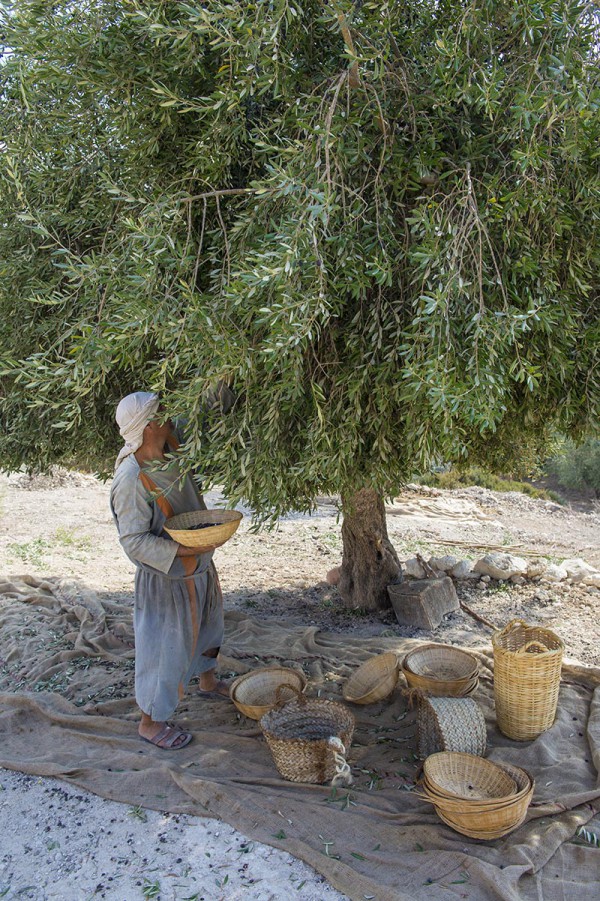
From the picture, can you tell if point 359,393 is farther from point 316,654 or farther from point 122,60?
point 316,654

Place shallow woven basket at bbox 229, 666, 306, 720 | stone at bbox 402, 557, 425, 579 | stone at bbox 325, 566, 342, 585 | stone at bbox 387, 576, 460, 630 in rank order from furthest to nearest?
stone at bbox 325, 566, 342, 585 → stone at bbox 402, 557, 425, 579 → stone at bbox 387, 576, 460, 630 → shallow woven basket at bbox 229, 666, 306, 720

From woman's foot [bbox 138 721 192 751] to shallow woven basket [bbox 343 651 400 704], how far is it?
1.24 m

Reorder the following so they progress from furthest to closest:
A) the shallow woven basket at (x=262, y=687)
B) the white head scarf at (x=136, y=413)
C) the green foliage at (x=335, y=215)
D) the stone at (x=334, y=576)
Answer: the stone at (x=334, y=576) → the shallow woven basket at (x=262, y=687) → the white head scarf at (x=136, y=413) → the green foliage at (x=335, y=215)

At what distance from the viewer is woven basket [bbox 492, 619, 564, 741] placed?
4.54m

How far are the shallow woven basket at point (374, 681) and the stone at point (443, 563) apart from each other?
126 inches

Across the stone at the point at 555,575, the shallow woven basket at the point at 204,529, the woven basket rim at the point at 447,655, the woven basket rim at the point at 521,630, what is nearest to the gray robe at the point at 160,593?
the shallow woven basket at the point at 204,529

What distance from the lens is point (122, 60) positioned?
3854mm

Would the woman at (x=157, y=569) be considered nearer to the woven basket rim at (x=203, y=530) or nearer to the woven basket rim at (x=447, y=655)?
the woven basket rim at (x=203, y=530)

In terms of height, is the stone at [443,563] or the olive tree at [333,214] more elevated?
the olive tree at [333,214]

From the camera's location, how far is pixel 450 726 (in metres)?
4.34

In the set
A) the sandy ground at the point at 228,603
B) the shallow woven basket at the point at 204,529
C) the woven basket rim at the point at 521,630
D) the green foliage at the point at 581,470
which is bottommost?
the green foliage at the point at 581,470

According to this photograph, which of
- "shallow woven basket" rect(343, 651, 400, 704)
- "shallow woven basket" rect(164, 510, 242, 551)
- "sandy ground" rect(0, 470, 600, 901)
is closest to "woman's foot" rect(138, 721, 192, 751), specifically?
"sandy ground" rect(0, 470, 600, 901)

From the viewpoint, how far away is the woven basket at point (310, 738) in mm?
4184

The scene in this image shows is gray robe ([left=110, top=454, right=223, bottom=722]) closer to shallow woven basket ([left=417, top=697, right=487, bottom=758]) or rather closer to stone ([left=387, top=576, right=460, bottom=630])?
shallow woven basket ([left=417, top=697, right=487, bottom=758])
